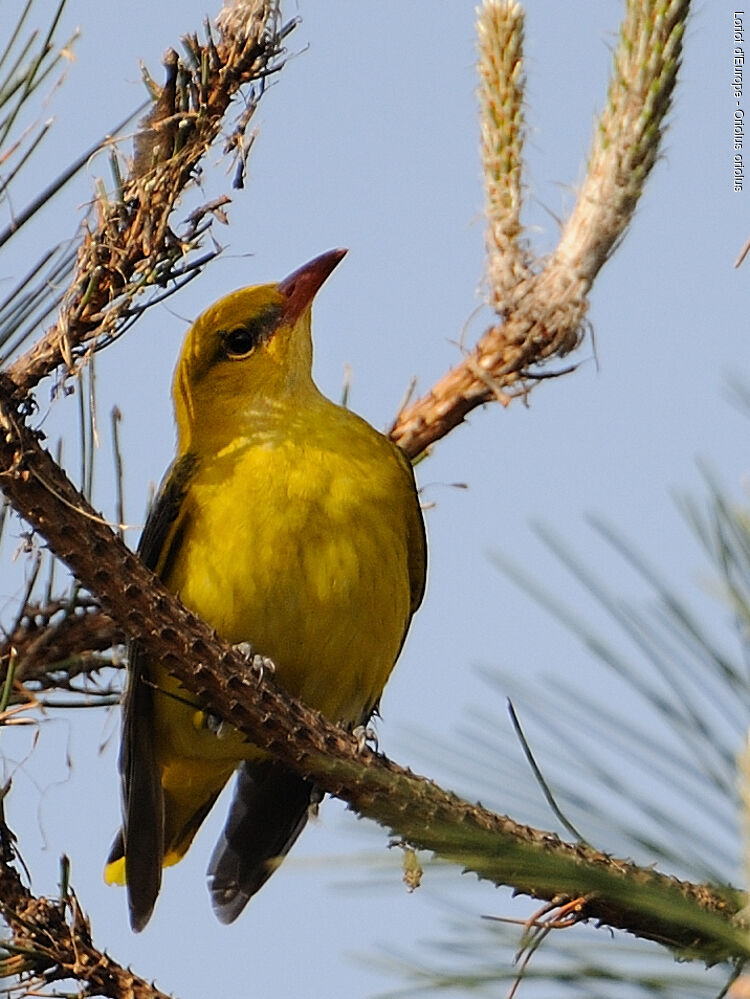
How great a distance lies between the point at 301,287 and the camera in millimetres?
4609

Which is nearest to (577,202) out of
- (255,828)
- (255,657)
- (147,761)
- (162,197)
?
(162,197)

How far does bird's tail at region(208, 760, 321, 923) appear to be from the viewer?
4512 mm

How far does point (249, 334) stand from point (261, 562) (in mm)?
970

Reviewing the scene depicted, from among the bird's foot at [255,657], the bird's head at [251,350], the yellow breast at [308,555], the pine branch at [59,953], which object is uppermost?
the bird's head at [251,350]

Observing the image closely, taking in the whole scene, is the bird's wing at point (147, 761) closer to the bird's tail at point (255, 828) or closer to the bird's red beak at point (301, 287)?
the bird's tail at point (255, 828)

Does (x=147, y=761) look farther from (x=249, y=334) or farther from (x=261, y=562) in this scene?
(x=249, y=334)

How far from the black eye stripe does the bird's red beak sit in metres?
0.04

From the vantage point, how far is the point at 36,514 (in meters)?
2.34

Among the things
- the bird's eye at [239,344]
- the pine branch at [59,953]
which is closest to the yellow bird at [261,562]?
the bird's eye at [239,344]

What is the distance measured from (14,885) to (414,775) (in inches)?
26.8

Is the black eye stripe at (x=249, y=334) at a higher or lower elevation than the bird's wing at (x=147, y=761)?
higher

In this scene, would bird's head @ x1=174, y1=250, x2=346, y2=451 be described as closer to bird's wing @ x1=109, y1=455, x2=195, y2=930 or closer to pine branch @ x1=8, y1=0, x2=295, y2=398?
bird's wing @ x1=109, y1=455, x2=195, y2=930

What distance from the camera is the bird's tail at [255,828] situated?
14.8 feet

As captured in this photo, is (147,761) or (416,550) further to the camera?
(416,550)
